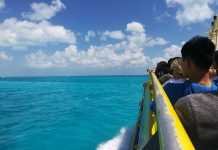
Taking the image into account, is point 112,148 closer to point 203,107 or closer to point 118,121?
point 118,121

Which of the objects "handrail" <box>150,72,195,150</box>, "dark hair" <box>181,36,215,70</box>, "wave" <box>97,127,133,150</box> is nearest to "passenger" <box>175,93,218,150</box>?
"handrail" <box>150,72,195,150</box>

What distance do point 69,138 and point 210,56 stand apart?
29.6 feet

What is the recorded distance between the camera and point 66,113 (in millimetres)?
16719

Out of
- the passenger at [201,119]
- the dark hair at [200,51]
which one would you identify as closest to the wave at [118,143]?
the dark hair at [200,51]

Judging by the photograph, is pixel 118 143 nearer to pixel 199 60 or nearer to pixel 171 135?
pixel 199 60

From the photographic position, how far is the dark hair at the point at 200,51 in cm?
201

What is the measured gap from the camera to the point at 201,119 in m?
1.42

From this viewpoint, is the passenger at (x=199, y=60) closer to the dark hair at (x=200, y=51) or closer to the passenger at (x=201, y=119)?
the dark hair at (x=200, y=51)

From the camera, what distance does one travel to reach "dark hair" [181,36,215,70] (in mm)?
2010

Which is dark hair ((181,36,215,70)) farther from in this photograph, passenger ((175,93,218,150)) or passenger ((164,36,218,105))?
passenger ((175,93,218,150))

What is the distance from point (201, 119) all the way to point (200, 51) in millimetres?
749

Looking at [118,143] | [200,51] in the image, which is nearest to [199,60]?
[200,51]

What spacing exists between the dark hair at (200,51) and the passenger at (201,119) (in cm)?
58

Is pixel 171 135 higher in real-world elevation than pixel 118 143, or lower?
higher
